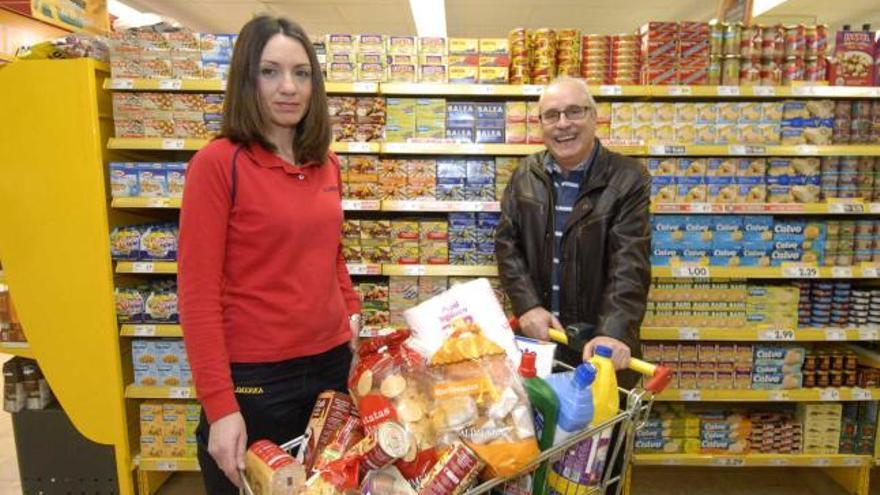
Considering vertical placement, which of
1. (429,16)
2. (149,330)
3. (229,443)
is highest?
(429,16)

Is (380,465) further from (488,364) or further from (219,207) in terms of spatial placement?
(219,207)

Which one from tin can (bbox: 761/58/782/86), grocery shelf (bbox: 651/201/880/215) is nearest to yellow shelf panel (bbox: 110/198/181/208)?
grocery shelf (bbox: 651/201/880/215)

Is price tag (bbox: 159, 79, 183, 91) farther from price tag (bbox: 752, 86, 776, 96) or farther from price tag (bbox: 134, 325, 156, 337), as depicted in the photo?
price tag (bbox: 752, 86, 776, 96)

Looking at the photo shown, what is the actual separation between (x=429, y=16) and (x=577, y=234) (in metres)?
6.59

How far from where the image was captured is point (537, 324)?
6.16 feet

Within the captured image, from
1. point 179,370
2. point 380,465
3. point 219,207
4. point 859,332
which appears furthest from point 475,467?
point 859,332

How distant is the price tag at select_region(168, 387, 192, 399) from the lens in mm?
2850

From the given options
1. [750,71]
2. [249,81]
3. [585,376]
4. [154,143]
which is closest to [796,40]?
[750,71]

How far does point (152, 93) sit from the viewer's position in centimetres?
272

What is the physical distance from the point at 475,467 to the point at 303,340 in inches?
27.0

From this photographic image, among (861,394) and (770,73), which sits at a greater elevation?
(770,73)

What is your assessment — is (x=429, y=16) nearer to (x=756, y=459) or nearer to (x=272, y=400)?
(x=756, y=459)

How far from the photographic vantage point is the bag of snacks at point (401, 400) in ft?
3.46

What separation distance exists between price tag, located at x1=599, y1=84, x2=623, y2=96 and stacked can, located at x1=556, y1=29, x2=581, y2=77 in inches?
7.1
